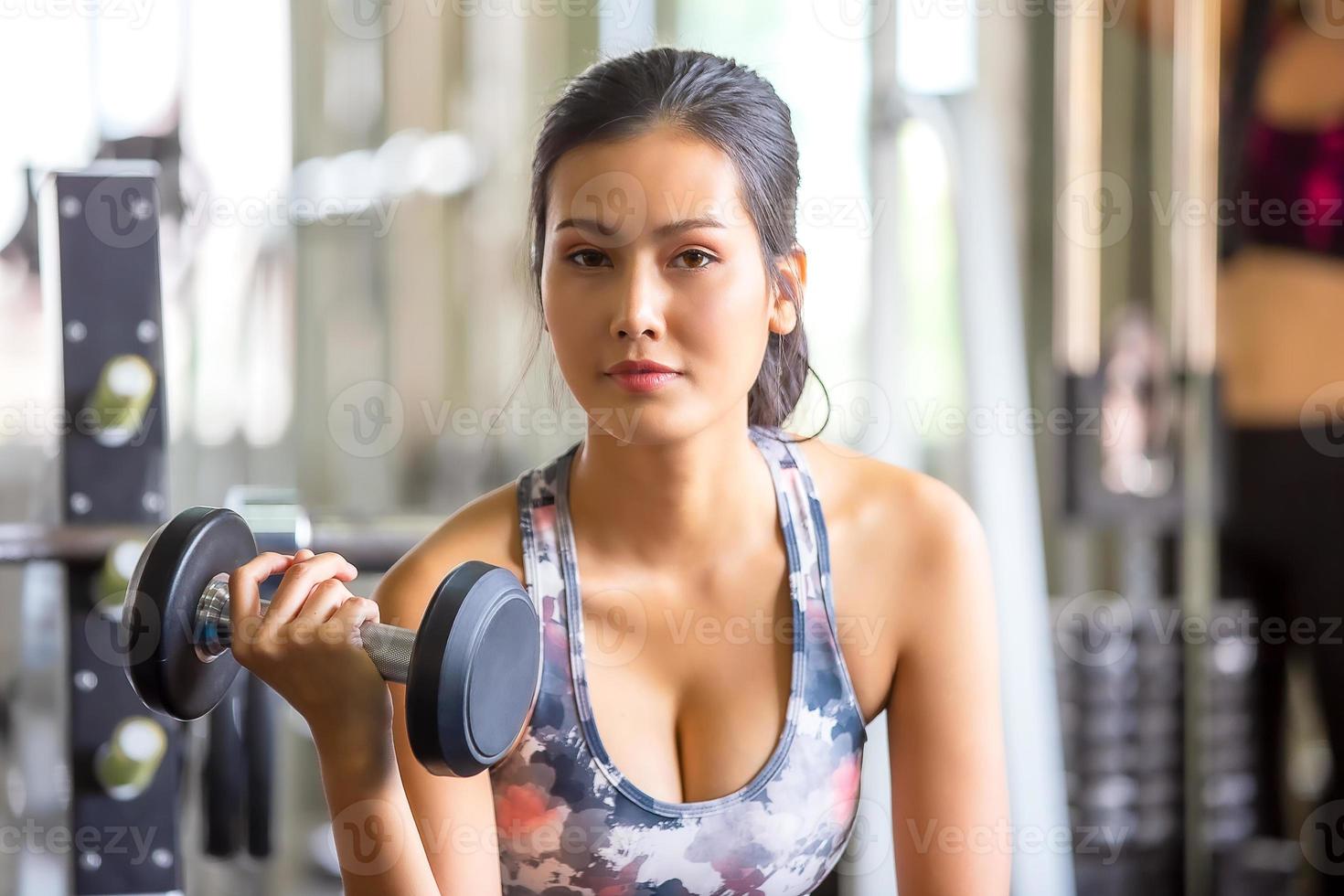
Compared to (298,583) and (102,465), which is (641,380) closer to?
(298,583)

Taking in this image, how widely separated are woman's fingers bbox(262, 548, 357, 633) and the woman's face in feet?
0.74

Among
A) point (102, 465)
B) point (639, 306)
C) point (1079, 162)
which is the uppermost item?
point (1079, 162)

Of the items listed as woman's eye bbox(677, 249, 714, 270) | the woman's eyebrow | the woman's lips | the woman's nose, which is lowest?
the woman's lips

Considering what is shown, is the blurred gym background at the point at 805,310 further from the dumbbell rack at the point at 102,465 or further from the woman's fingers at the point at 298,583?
the woman's fingers at the point at 298,583

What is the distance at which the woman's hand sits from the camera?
2.26 feet

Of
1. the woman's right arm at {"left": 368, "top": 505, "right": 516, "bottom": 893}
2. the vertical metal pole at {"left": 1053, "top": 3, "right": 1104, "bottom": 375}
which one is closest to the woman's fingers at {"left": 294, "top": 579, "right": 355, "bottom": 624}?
the woman's right arm at {"left": 368, "top": 505, "right": 516, "bottom": 893}

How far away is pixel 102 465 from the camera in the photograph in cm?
102

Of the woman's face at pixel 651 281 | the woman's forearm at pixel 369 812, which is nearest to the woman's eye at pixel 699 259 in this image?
the woman's face at pixel 651 281

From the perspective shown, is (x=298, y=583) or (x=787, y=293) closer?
(x=298, y=583)

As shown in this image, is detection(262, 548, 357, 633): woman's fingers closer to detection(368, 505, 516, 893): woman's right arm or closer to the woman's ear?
detection(368, 505, 516, 893): woman's right arm

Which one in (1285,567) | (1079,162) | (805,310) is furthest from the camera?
(1285,567)

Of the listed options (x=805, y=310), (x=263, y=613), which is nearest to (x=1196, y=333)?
(x=805, y=310)

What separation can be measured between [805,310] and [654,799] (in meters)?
0.57

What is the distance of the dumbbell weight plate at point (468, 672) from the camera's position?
2.10 feet
